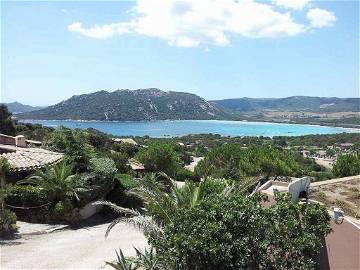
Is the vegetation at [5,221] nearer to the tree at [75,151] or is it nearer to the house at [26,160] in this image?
the house at [26,160]

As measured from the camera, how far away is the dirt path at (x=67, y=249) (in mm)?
12383

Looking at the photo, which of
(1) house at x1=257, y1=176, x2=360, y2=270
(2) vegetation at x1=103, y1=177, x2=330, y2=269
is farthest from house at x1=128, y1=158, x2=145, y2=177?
(2) vegetation at x1=103, y1=177, x2=330, y2=269

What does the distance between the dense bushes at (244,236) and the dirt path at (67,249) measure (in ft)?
16.1

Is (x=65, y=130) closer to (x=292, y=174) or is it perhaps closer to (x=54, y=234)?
(x=54, y=234)

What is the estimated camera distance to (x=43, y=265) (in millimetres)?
12188

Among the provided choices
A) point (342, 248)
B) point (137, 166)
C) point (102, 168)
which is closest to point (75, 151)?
point (102, 168)

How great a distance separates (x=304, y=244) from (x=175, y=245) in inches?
90.1

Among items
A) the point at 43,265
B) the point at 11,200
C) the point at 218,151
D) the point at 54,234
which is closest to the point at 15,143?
the point at 11,200

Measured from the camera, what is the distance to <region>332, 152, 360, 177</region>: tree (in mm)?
29336

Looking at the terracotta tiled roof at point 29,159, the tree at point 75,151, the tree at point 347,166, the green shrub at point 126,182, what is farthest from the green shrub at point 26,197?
the tree at point 347,166

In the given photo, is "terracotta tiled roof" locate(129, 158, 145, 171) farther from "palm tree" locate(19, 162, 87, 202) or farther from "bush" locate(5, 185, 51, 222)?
"bush" locate(5, 185, 51, 222)

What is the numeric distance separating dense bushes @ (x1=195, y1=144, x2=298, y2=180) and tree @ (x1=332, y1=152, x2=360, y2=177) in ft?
17.1

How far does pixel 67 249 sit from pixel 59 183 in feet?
13.8

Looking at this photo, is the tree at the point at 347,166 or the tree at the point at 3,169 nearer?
the tree at the point at 3,169
